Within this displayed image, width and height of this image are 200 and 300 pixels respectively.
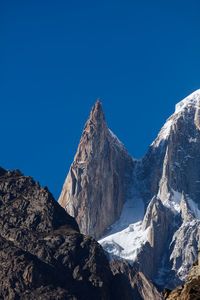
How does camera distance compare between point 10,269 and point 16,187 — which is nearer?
point 10,269

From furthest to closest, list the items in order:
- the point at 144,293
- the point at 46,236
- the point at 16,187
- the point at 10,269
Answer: the point at 144,293, the point at 16,187, the point at 46,236, the point at 10,269

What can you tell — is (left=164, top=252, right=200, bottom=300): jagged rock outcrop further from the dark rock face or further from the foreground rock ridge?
the dark rock face

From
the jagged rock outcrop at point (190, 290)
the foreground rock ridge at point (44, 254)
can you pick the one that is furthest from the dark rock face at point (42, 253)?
the jagged rock outcrop at point (190, 290)

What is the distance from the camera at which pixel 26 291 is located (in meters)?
117

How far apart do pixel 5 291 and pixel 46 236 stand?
18688 millimetres

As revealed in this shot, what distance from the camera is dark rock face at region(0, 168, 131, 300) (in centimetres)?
11869

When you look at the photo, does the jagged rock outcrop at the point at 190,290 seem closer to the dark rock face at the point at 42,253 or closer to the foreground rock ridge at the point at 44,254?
the foreground rock ridge at the point at 44,254

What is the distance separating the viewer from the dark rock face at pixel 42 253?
119m

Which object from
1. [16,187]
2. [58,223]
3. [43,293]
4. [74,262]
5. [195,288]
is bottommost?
[195,288]

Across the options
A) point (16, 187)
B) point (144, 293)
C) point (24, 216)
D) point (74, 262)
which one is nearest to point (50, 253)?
point (74, 262)

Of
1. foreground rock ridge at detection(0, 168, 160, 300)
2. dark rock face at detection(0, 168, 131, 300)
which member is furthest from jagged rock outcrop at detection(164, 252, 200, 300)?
dark rock face at detection(0, 168, 131, 300)

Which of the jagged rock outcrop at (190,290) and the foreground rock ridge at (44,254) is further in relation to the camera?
the foreground rock ridge at (44,254)

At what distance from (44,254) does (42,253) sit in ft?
1.18

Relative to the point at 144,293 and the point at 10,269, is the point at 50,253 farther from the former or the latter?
the point at 144,293
